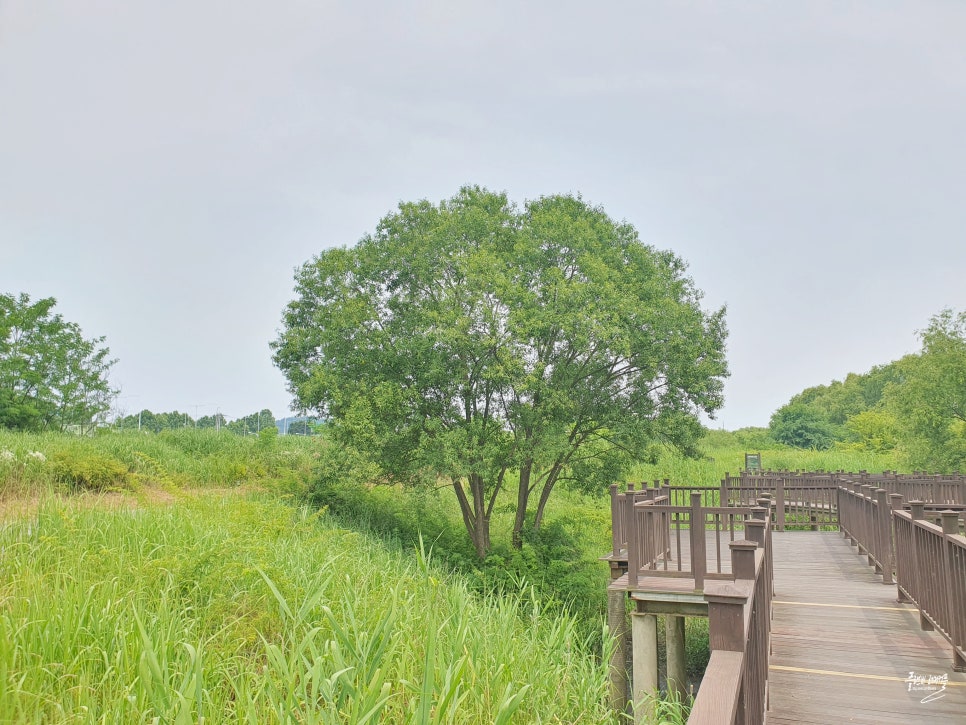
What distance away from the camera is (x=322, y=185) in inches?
562

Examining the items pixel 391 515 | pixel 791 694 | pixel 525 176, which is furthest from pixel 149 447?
pixel 791 694

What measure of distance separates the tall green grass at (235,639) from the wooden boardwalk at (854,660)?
4.56 ft

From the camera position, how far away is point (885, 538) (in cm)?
789

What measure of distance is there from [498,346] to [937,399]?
68.6ft

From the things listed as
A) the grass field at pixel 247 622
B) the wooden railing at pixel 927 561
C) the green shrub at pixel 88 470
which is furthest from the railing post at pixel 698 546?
the green shrub at pixel 88 470

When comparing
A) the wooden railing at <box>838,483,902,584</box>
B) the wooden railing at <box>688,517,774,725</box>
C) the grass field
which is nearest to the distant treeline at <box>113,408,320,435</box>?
the grass field

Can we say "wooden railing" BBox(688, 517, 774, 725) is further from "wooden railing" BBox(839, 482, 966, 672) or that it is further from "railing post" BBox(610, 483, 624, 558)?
"railing post" BBox(610, 483, 624, 558)

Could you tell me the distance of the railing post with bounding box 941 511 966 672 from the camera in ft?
15.0

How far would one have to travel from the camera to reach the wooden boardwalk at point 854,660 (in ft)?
13.5

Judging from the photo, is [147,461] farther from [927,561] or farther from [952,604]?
[952,604]

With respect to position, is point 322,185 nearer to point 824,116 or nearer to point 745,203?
point 824,116

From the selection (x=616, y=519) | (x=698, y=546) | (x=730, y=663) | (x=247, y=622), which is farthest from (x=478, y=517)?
(x=730, y=663)

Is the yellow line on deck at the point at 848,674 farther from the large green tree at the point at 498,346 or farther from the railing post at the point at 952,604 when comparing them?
the large green tree at the point at 498,346

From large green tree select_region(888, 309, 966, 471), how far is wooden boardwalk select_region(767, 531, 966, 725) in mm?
20160
